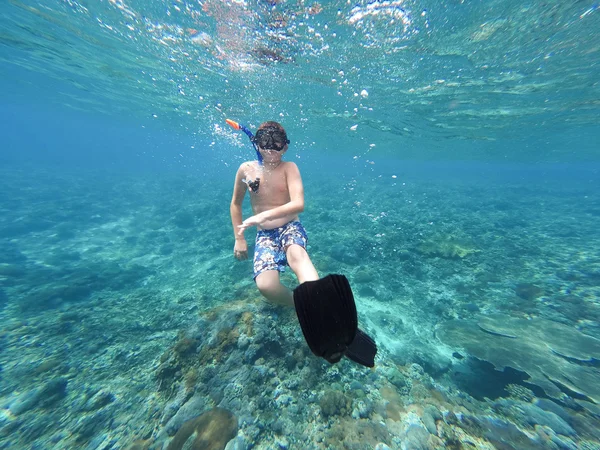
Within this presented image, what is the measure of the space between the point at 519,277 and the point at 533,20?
9.05 metres

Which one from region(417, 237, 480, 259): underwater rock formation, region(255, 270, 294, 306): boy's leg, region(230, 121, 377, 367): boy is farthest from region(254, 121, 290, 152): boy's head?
region(417, 237, 480, 259): underwater rock formation

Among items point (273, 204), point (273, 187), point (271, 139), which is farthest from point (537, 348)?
point (271, 139)

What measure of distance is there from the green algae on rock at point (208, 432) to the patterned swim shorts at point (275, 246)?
6.98 ft

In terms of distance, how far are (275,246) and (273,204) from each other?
71 cm

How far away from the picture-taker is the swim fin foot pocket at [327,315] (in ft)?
5.89

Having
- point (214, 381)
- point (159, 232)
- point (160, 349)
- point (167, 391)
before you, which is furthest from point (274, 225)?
point (159, 232)

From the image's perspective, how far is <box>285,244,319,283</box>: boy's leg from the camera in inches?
99.8

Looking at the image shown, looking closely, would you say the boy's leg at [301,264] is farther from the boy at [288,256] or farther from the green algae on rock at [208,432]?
the green algae on rock at [208,432]

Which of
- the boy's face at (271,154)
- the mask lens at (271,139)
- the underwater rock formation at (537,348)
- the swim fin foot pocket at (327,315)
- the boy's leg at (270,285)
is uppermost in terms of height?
the mask lens at (271,139)

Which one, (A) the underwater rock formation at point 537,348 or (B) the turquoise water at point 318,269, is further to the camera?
(A) the underwater rock formation at point 537,348

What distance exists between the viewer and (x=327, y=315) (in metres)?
1.82

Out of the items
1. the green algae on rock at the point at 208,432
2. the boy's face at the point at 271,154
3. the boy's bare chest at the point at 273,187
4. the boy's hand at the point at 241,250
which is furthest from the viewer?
the boy's hand at the point at 241,250

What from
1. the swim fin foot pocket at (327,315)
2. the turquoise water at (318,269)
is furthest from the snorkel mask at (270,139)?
the turquoise water at (318,269)

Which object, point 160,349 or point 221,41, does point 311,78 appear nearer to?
point 221,41
